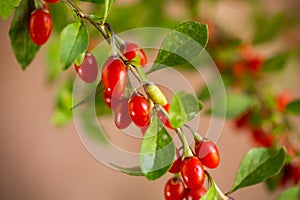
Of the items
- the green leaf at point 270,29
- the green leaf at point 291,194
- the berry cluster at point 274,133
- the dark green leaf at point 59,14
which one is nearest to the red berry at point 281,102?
the berry cluster at point 274,133

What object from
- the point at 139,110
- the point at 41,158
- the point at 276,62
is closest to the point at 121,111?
the point at 139,110

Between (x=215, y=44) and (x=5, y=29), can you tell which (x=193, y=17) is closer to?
(x=215, y=44)

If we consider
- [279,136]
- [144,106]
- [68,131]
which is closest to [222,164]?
[68,131]

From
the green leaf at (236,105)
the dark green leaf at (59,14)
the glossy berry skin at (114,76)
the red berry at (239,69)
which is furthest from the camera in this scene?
the red berry at (239,69)

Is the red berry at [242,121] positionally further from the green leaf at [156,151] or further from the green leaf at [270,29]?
the green leaf at [156,151]

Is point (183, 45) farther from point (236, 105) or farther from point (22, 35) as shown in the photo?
point (236, 105)

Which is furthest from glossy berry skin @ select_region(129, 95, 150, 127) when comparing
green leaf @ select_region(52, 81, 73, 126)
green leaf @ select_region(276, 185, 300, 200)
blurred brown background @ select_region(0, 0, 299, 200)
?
blurred brown background @ select_region(0, 0, 299, 200)
